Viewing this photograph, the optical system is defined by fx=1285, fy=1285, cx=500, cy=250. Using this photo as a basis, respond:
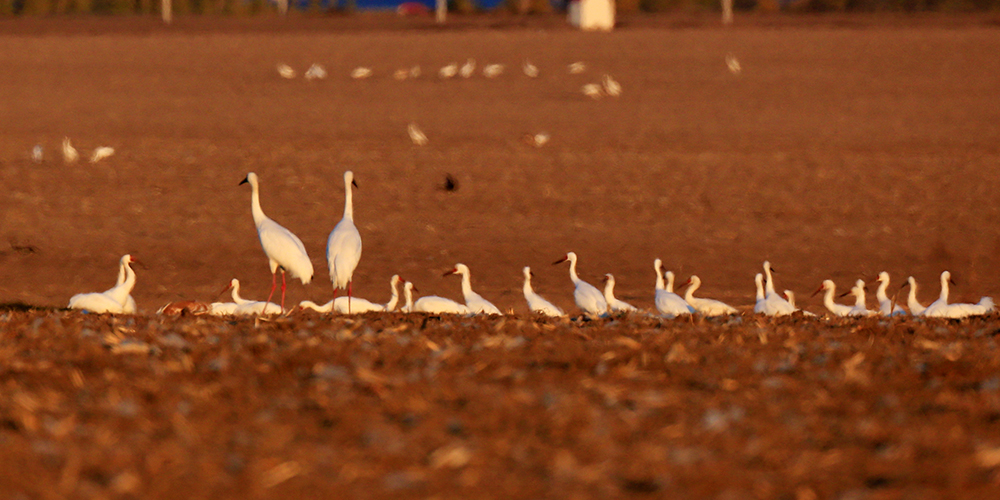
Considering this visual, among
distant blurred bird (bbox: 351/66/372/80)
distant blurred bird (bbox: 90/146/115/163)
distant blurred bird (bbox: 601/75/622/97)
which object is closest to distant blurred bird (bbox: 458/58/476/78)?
distant blurred bird (bbox: 351/66/372/80)

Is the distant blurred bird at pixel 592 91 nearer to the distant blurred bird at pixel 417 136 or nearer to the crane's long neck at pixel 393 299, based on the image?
the distant blurred bird at pixel 417 136

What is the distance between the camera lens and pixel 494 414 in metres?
7.80

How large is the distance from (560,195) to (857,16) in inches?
1360

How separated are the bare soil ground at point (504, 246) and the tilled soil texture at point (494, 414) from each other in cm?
3

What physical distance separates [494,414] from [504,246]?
1445 centimetres

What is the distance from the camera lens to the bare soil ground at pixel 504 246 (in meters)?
7.03

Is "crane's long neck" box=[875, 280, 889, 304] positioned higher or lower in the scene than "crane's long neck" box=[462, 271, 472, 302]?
higher

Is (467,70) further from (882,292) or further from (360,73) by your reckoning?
(882,292)

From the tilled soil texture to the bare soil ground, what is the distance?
30 millimetres

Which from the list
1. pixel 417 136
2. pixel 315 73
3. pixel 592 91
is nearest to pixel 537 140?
pixel 417 136

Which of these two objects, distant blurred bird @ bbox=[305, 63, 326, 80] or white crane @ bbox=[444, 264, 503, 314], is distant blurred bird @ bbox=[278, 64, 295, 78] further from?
white crane @ bbox=[444, 264, 503, 314]

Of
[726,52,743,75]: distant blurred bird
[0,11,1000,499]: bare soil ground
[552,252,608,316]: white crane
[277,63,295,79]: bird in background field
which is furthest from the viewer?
[726,52,743,75]: distant blurred bird

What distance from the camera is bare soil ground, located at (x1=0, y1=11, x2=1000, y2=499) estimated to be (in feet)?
23.1

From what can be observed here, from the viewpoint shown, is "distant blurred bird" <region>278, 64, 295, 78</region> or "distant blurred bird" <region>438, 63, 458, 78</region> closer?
"distant blurred bird" <region>438, 63, 458, 78</region>
